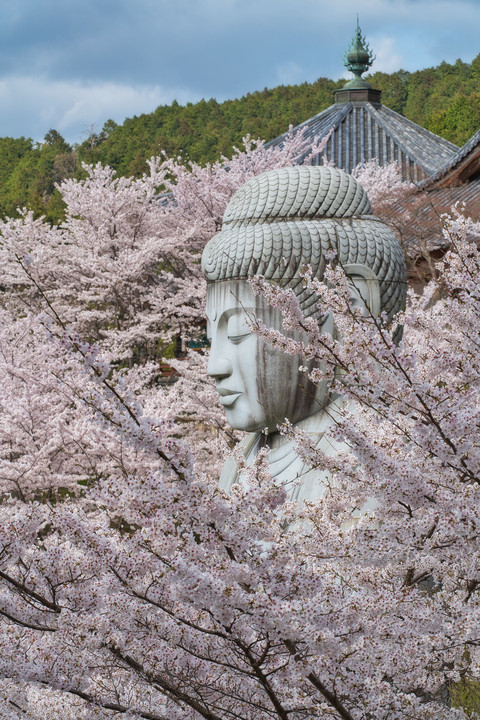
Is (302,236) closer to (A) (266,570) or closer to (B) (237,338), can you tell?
(B) (237,338)

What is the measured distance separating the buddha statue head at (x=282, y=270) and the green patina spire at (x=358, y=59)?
23.9 metres

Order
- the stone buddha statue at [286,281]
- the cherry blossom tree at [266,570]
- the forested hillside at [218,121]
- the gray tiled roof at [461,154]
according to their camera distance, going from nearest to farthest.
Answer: the cherry blossom tree at [266,570] → the stone buddha statue at [286,281] → the gray tiled roof at [461,154] → the forested hillside at [218,121]

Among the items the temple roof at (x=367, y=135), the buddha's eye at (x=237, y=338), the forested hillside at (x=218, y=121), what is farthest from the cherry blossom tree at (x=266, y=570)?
the forested hillside at (x=218, y=121)

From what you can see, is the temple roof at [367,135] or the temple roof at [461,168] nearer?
the temple roof at [461,168]

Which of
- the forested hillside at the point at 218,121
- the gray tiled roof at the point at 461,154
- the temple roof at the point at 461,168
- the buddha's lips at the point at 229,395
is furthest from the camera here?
the forested hillside at the point at 218,121

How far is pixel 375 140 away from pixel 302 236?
2198 cm

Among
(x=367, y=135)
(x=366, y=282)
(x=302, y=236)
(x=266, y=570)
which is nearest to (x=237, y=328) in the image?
(x=302, y=236)

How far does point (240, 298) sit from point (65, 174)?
182ft

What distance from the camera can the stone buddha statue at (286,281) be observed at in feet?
11.9

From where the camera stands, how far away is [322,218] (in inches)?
149

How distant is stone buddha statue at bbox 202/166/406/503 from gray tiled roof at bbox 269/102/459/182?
18.7m

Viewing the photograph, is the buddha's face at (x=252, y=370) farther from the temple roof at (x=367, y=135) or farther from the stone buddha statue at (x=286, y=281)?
the temple roof at (x=367, y=135)

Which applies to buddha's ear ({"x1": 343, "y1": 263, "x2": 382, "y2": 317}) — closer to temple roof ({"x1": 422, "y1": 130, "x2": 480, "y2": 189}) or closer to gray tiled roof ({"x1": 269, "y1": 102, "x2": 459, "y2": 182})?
temple roof ({"x1": 422, "y1": 130, "x2": 480, "y2": 189})

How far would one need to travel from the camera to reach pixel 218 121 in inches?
2208
